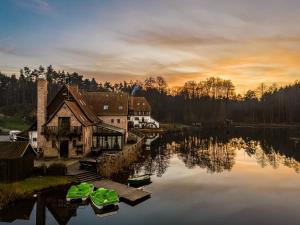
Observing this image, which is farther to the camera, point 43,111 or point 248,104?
point 248,104

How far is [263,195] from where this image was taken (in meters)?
35.0

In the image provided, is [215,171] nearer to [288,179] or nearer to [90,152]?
[288,179]

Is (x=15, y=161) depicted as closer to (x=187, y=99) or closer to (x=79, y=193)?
(x=79, y=193)

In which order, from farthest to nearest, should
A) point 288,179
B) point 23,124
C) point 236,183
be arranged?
point 23,124, point 288,179, point 236,183

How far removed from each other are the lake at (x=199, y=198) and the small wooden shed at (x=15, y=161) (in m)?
3.61

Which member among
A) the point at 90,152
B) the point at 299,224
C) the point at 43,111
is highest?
the point at 43,111

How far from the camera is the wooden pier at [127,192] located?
30875 mm

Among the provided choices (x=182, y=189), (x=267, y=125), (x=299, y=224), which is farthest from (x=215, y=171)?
(x=267, y=125)

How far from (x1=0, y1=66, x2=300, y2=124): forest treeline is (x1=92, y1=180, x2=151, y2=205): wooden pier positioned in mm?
112684

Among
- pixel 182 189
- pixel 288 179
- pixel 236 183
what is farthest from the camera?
pixel 288 179

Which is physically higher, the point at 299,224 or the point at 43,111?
the point at 43,111

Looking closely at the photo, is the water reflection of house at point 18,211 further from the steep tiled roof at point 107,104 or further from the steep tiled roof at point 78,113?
the steep tiled roof at point 107,104

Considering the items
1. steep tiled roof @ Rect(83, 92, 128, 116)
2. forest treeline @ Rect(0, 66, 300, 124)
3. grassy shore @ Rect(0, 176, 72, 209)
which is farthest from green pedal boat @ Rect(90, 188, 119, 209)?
forest treeline @ Rect(0, 66, 300, 124)

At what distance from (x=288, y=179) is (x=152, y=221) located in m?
24.4
